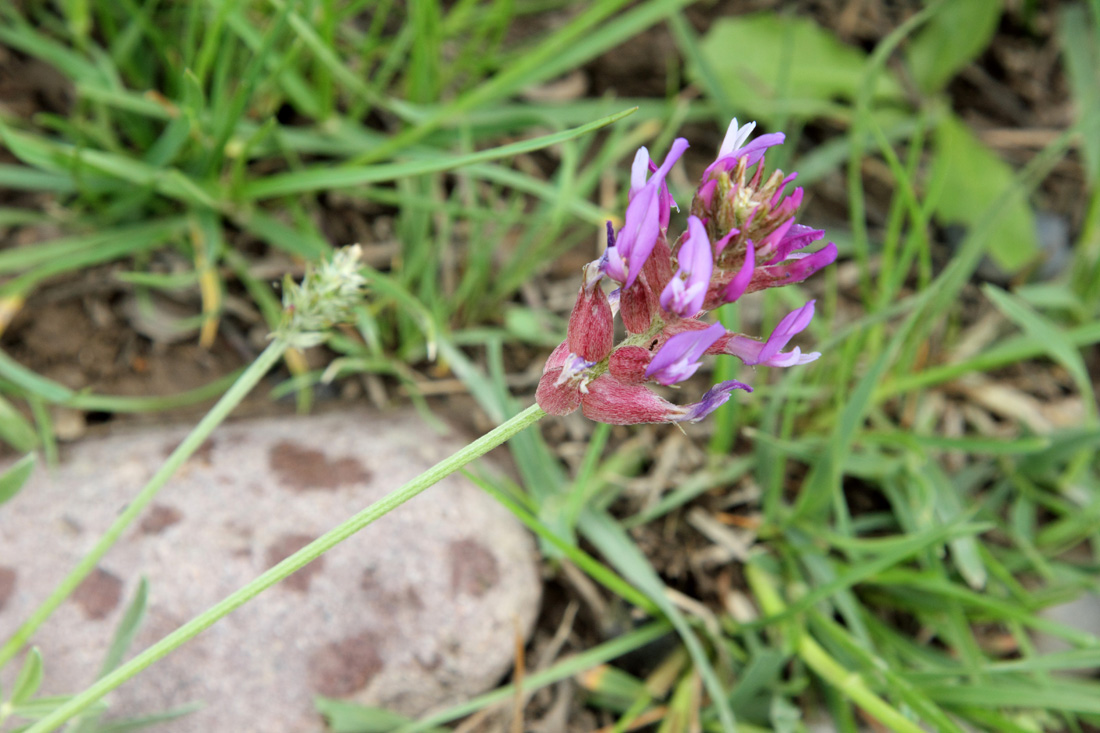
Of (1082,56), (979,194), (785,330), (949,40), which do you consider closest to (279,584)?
(785,330)

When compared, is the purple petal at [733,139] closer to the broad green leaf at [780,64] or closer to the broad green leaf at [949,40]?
the broad green leaf at [780,64]

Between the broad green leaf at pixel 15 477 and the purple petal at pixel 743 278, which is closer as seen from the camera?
the purple petal at pixel 743 278

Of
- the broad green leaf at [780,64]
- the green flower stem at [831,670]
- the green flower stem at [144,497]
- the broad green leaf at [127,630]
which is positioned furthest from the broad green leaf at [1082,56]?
the broad green leaf at [127,630]

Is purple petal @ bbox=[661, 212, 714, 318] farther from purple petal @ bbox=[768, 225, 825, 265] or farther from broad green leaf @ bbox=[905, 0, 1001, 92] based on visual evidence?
broad green leaf @ bbox=[905, 0, 1001, 92]

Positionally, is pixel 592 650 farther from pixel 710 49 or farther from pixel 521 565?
pixel 710 49

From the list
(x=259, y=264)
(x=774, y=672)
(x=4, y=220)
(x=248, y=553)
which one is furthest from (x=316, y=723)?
(x=4, y=220)
